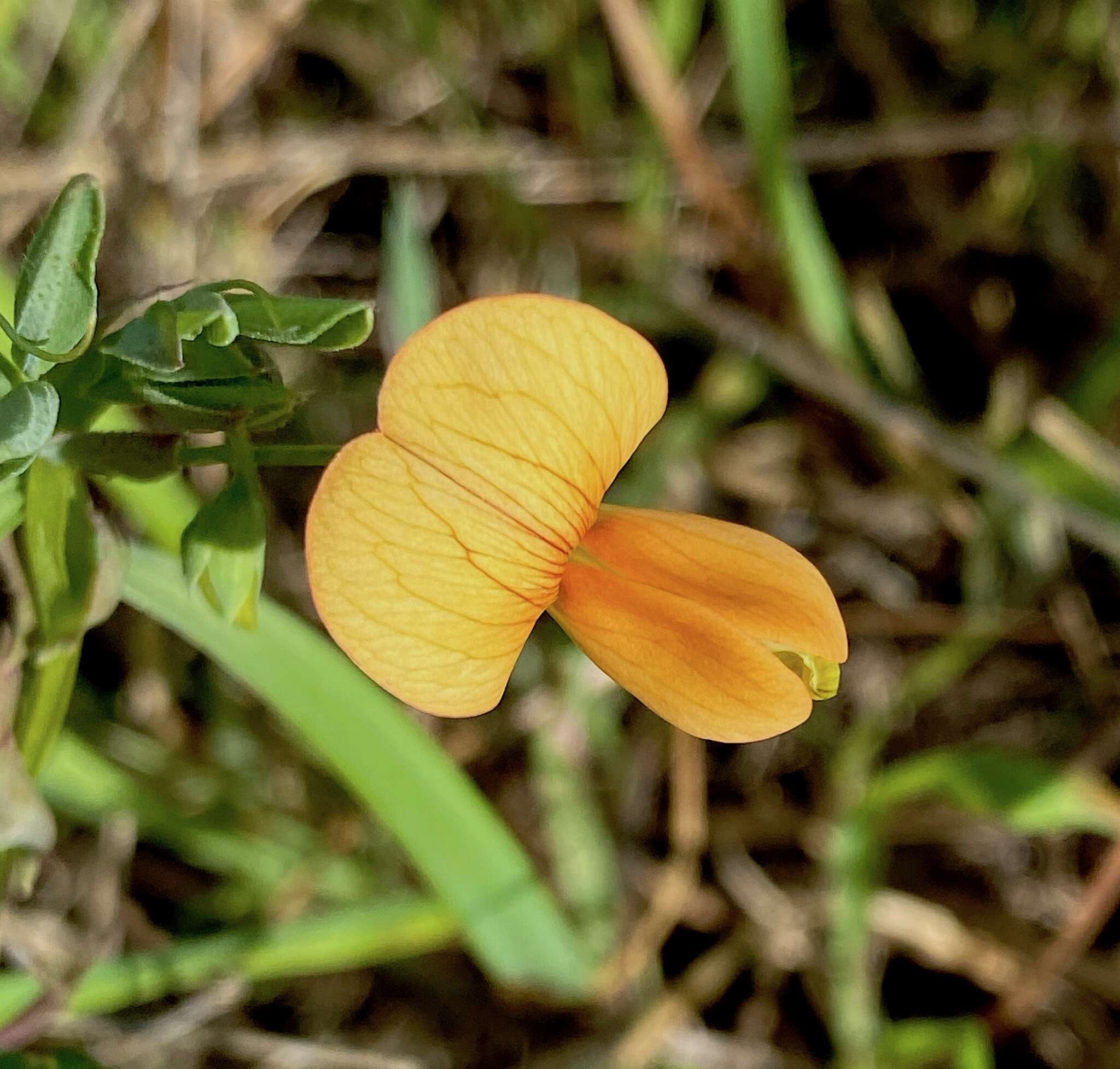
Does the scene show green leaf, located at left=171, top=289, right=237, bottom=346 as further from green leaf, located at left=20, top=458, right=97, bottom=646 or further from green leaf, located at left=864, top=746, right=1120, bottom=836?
green leaf, located at left=864, top=746, right=1120, bottom=836

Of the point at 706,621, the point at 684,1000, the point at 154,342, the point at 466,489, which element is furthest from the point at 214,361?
the point at 684,1000

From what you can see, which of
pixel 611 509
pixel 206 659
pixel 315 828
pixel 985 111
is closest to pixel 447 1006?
pixel 315 828

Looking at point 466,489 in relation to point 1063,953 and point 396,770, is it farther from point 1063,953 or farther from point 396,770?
point 1063,953

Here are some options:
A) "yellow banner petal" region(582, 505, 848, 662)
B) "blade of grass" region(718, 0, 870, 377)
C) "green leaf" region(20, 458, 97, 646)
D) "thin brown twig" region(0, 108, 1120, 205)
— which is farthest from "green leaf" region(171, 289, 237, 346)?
"thin brown twig" region(0, 108, 1120, 205)

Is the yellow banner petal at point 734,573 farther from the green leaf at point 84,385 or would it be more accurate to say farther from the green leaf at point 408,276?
the green leaf at point 408,276

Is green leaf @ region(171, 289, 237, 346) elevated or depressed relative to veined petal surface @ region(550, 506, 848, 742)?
elevated

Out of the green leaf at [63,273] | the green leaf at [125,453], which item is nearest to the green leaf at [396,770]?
the green leaf at [125,453]
